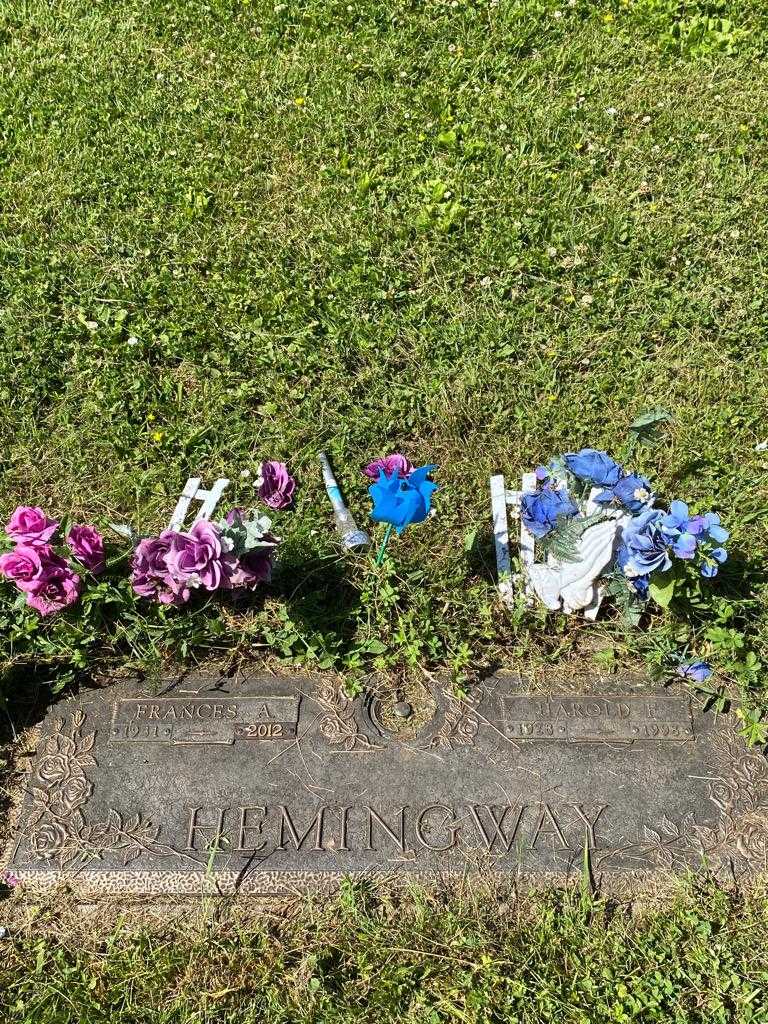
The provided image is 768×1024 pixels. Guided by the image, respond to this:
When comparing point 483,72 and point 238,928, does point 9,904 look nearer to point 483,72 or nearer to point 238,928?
point 238,928

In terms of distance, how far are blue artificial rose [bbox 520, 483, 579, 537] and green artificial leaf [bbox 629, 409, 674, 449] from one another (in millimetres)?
344

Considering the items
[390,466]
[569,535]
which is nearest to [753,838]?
[569,535]

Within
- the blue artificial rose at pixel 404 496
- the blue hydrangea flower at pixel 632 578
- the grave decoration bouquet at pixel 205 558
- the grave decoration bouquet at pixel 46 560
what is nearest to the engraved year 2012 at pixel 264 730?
the grave decoration bouquet at pixel 205 558

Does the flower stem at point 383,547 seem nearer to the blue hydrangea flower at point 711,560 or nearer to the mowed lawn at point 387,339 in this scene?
the mowed lawn at point 387,339

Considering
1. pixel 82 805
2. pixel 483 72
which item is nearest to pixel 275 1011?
pixel 82 805

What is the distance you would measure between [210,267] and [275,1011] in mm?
3096

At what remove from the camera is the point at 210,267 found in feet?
12.6

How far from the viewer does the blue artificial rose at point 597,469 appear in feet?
8.32

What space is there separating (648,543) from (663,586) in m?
0.22

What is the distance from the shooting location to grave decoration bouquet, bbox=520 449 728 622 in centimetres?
243

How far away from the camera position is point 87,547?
2.64m

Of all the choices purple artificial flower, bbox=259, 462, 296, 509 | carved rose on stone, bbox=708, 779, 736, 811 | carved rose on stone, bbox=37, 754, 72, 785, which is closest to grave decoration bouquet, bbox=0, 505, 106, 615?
carved rose on stone, bbox=37, 754, 72, 785

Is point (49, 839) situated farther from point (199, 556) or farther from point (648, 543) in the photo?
point (648, 543)

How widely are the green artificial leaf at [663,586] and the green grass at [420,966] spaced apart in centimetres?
86
